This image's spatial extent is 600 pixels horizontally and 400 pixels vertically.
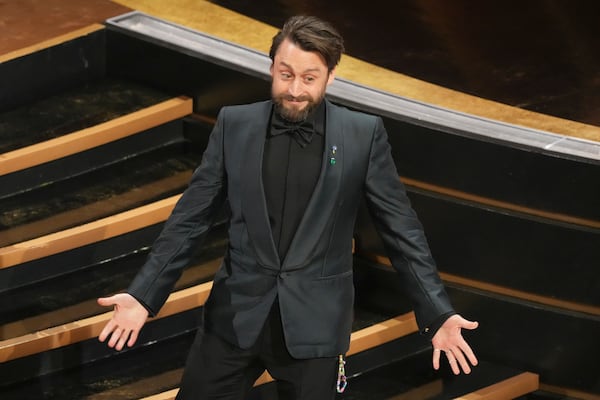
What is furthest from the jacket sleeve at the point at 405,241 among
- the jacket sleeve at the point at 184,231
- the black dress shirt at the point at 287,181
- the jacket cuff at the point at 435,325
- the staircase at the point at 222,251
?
the staircase at the point at 222,251

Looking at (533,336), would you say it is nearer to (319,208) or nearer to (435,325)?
(435,325)

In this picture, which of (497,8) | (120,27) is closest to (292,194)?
(120,27)

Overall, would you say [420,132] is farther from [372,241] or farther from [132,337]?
[132,337]

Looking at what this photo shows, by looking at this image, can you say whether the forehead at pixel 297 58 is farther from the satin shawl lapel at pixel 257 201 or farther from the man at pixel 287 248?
the satin shawl lapel at pixel 257 201

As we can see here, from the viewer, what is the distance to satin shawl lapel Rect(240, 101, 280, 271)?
11.1ft

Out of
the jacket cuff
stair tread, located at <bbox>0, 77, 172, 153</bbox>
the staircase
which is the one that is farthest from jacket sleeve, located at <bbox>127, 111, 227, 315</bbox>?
stair tread, located at <bbox>0, 77, 172, 153</bbox>

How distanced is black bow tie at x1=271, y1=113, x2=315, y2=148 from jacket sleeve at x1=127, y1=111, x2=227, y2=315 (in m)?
0.15

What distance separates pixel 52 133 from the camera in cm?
508

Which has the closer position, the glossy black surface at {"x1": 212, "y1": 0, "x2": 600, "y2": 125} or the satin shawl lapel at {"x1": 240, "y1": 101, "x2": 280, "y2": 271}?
the satin shawl lapel at {"x1": 240, "y1": 101, "x2": 280, "y2": 271}

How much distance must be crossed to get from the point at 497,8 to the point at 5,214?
2.53 metres

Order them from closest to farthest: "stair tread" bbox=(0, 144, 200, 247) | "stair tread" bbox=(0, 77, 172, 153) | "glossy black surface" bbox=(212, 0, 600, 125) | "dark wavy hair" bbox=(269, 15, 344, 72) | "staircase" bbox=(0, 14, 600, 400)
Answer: "dark wavy hair" bbox=(269, 15, 344, 72), "staircase" bbox=(0, 14, 600, 400), "stair tread" bbox=(0, 144, 200, 247), "stair tread" bbox=(0, 77, 172, 153), "glossy black surface" bbox=(212, 0, 600, 125)

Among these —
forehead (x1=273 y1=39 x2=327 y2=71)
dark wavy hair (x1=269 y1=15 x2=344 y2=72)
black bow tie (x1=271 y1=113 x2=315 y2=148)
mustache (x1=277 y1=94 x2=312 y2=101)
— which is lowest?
black bow tie (x1=271 y1=113 x2=315 y2=148)

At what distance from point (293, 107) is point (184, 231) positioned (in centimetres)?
43

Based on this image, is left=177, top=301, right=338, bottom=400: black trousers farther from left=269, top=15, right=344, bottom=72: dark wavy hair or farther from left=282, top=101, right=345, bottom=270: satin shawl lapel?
left=269, top=15, right=344, bottom=72: dark wavy hair
